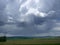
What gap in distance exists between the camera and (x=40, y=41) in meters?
56.7

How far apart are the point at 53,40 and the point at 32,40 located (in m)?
4.89

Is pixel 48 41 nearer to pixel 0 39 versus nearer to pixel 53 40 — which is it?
pixel 53 40

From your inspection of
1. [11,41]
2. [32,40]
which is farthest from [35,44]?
[11,41]

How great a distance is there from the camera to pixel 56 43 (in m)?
55.9

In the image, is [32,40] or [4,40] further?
[32,40]

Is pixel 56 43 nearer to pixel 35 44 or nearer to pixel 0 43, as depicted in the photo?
pixel 35 44

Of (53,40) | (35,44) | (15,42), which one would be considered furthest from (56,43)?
(15,42)

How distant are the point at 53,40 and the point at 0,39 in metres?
11.5

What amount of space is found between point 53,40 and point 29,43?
547cm

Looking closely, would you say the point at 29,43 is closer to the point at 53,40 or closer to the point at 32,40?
the point at 32,40

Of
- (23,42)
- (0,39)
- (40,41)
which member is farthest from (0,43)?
(40,41)

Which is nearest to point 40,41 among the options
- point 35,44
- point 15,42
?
point 35,44

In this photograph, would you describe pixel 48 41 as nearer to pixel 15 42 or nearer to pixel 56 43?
pixel 56 43

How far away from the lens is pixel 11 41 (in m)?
54.5
